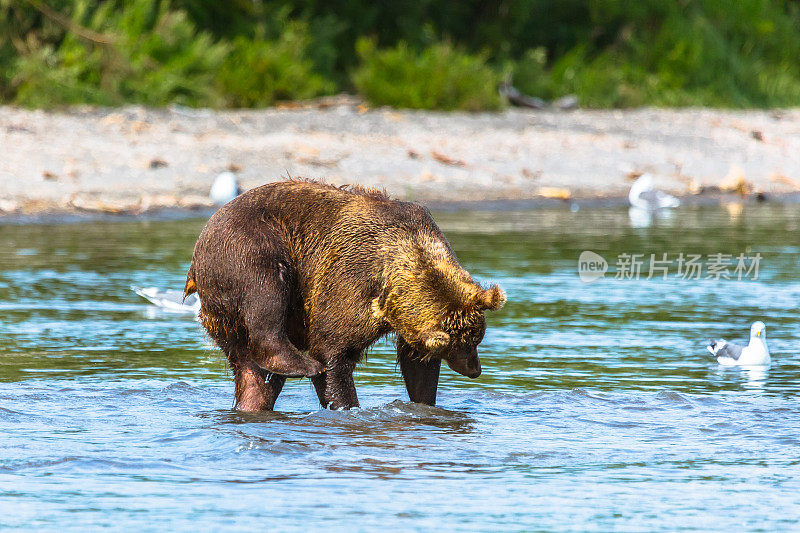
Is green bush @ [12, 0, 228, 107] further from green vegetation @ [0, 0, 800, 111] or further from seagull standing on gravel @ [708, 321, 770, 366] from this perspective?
seagull standing on gravel @ [708, 321, 770, 366]

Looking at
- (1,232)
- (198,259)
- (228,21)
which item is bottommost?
(1,232)

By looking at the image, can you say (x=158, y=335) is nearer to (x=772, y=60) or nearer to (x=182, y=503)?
(x=182, y=503)

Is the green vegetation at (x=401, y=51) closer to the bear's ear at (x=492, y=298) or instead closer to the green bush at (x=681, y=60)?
the green bush at (x=681, y=60)

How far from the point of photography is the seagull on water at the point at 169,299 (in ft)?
32.7

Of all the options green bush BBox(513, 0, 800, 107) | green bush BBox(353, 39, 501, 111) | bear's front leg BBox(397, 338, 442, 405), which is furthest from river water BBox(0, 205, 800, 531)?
green bush BBox(513, 0, 800, 107)

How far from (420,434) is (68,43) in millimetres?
14872

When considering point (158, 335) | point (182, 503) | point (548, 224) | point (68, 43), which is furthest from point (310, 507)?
point (68, 43)

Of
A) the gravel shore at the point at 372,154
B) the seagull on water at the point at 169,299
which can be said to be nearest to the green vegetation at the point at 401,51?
the gravel shore at the point at 372,154

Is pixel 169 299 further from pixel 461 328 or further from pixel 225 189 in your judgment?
pixel 225 189

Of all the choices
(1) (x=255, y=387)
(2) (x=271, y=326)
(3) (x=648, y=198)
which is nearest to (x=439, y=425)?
(1) (x=255, y=387)

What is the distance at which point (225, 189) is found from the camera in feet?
50.1

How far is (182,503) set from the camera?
529 centimetres

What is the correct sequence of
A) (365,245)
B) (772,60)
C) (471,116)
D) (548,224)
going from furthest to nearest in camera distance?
(772,60) < (471,116) < (548,224) < (365,245)

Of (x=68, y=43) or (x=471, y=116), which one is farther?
(x=471, y=116)
